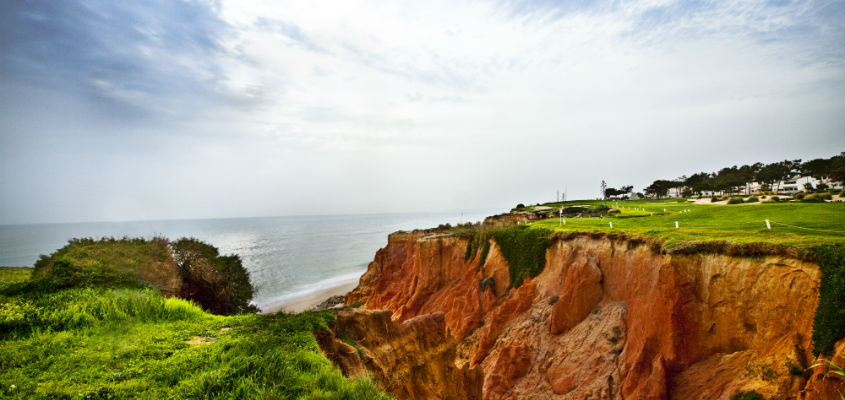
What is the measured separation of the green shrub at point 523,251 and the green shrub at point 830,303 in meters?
12.0

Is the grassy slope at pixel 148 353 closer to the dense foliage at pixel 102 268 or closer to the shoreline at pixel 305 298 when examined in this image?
the dense foliage at pixel 102 268

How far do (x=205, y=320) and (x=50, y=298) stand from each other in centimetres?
361

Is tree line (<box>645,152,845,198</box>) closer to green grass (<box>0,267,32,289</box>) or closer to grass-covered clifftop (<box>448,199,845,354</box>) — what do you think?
grass-covered clifftop (<box>448,199,845,354</box>)

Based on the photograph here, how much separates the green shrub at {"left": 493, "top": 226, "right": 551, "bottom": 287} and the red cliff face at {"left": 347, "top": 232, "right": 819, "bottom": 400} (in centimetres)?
60

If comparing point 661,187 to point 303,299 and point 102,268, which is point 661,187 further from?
point 102,268

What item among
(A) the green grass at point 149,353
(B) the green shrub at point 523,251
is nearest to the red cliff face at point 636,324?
(B) the green shrub at point 523,251

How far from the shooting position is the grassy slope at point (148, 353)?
15.5 ft

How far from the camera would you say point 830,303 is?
8594mm

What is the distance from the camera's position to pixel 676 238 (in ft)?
45.4

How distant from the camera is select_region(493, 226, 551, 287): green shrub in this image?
68.6 ft

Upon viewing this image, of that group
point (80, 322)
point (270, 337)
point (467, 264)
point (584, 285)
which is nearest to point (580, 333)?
point (584, 285)

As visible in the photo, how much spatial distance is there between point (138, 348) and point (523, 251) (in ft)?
66.1

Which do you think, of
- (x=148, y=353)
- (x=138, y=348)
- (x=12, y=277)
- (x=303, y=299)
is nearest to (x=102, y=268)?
(x=138, y=348)

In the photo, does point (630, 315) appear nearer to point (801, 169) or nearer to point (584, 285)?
point (584, 285)
